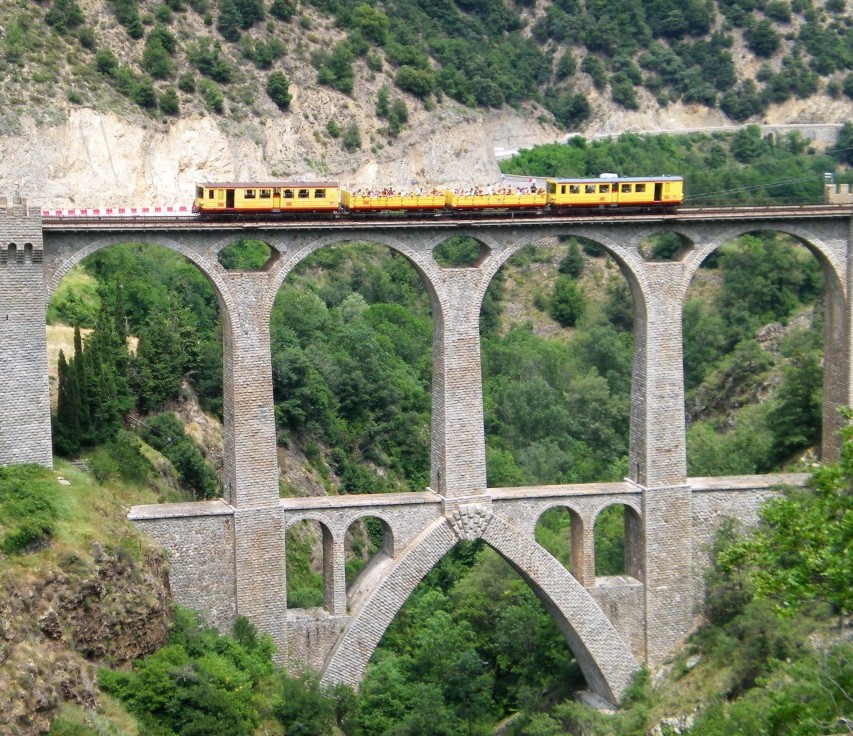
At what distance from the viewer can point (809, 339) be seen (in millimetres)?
78750

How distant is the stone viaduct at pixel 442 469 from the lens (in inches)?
1934

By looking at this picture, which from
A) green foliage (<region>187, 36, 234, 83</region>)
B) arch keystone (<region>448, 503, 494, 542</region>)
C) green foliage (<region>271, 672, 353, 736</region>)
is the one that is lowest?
green foliage (<region>271, 672, 353, 736</region>)

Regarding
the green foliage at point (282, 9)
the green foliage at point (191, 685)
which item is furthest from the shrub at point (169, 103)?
the green foliage at point (191, 685)

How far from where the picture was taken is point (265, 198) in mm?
51312

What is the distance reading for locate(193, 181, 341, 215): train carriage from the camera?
50906 mm

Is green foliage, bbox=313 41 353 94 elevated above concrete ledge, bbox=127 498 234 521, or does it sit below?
above

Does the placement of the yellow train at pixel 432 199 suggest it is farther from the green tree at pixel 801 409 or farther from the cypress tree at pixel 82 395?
the green tree at pixel 801 409

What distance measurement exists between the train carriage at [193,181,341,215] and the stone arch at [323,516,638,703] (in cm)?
1017

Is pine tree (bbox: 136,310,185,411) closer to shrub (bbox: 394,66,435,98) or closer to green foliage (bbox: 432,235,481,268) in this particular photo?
green foliage (bbox: 432,235,481,268)

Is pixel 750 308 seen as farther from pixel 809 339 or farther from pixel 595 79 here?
pixel 595 79

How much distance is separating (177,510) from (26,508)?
209 inches

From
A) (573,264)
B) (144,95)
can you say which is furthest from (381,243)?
(573,264)

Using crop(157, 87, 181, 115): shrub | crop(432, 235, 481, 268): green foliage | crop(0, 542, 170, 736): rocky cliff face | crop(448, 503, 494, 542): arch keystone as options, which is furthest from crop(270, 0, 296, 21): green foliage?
crop(0, 542, 170, 736): rocky cliff face

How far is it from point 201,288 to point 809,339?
27150mm
